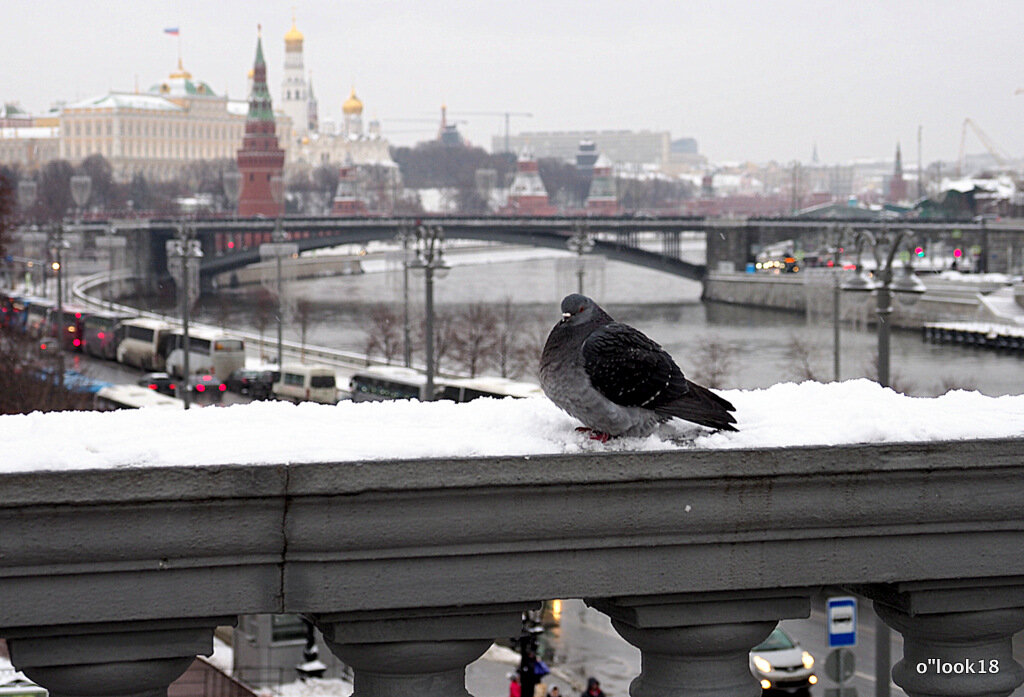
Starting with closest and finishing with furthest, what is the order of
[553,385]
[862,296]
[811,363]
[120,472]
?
[120,472] → [553,385] → [862,296] → [811,363]

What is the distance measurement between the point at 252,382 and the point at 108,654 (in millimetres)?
22415

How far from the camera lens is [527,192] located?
3501 inches

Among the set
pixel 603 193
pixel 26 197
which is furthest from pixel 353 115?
pixel 26 197

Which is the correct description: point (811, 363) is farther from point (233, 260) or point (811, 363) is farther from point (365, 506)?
point (233, 260)

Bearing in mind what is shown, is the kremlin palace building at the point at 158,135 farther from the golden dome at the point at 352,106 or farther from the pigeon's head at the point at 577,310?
the pigeon's head at the point at 577,310

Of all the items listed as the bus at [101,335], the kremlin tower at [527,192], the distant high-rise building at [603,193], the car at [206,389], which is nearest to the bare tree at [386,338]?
the car at [206,389]

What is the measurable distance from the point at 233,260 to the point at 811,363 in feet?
91.6

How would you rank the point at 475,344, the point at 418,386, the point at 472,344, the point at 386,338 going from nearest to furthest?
the point at 418,386 → the point at 475,344 → the point at 472,344 → the point at 386,338

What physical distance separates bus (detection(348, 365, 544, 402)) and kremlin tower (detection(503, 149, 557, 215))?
2630 inches

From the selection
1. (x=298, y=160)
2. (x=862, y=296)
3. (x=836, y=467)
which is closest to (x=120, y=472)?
(x=836, y=467)

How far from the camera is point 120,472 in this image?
1567mm

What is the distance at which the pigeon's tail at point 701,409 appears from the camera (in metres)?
1.87

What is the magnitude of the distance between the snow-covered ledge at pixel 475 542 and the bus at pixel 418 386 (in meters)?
15.0

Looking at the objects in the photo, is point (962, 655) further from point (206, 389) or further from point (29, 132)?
point (29, 132)
